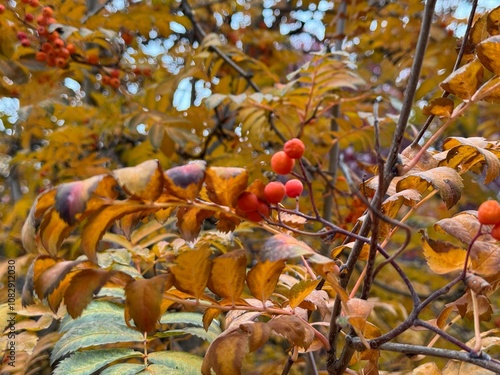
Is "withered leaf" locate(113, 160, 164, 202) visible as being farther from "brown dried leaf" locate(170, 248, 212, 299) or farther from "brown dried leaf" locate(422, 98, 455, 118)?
"brown dried leaf" locate(422, 98, 455, 118)

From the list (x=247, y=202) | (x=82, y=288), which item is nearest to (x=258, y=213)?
(x=247, y=202)

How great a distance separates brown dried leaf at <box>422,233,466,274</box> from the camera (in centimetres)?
56

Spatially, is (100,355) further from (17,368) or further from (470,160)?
(470,160)

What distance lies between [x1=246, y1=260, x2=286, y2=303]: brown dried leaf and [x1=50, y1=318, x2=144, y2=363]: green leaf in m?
0.28

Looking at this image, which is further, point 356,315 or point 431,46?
point 431,46

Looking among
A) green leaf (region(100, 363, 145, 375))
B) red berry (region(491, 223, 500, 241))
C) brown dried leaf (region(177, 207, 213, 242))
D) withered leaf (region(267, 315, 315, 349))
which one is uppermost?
red berry (region(491, 223, 500, 241))

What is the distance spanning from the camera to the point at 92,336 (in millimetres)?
763

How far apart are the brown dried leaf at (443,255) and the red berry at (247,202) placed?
0.69ft

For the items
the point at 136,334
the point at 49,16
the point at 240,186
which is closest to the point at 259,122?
the point at 49,16

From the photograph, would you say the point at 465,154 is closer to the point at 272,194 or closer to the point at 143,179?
the point at 272,194

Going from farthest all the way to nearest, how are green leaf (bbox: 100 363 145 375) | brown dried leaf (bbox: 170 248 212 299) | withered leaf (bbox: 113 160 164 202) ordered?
green leaf (bbox: 100 363 145 375) → brown dried leaf (bbox: 170 248 212 299) → withered leaf (bbox: 113 160 164 202)

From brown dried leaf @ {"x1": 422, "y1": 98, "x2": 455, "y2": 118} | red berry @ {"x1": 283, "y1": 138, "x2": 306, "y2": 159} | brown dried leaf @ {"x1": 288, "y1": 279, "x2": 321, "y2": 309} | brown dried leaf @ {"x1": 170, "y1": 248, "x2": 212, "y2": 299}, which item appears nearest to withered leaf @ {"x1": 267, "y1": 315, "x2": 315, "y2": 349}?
brown dried leaf @ {"x1": 288, "y1": 279, "x2": 321, "y2": 309}

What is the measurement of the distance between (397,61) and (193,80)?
1.17 metres

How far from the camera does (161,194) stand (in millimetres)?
529
